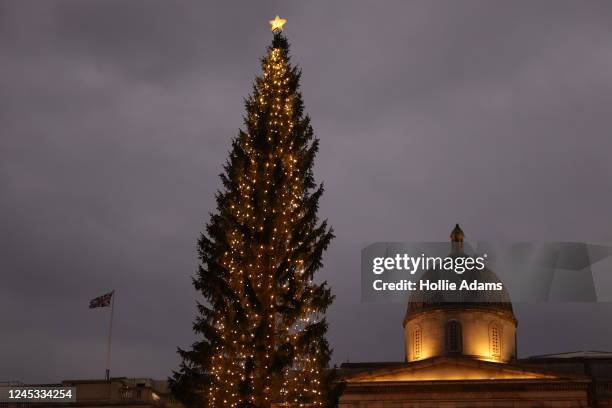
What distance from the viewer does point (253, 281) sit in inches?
982

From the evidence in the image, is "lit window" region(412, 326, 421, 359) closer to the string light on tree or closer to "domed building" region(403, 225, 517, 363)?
"domed building" region(403, 225, 517, 363)

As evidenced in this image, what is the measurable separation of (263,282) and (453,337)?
2720 centimetres

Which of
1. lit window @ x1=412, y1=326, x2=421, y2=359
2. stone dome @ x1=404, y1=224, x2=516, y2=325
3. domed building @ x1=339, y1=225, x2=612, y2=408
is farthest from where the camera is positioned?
lit window @ x1=412, y1=326, x2=421, y2=359

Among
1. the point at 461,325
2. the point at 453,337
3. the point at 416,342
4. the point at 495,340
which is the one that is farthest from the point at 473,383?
the point at 416,342

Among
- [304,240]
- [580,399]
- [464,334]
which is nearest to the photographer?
[304,240]

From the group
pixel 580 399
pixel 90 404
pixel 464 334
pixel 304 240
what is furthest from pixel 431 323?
pixel 304 240

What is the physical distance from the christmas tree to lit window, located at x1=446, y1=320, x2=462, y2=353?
25714 millimetres

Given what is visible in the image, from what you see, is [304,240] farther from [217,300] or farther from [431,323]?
[431,323]

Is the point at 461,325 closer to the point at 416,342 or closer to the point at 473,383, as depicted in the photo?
the point at 416,342

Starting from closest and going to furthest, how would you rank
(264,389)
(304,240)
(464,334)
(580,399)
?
(264,389) < (304,240) < (580,399) < (464,334)

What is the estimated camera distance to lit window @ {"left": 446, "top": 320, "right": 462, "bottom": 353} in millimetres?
49844

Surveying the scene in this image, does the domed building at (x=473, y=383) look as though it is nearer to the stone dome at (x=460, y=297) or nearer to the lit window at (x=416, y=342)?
the lit window at (x=416, y=342)

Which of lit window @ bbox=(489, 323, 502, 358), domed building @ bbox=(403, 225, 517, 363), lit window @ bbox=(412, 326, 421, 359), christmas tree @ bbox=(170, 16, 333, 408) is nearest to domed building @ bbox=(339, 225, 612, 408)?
domed building @ bbox=(403, 225, 517, 363)

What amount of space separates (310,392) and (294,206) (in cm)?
504
